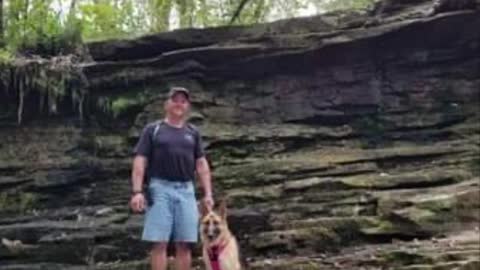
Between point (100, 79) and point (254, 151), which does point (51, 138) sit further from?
point (254, 151)

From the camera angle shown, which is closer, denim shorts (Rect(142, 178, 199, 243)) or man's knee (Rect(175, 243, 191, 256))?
denim shorts (Rect(142, 178, 199, 243))

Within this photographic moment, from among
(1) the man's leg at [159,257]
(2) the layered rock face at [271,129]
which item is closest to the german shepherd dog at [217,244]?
(1) the man's leg at [159,257]

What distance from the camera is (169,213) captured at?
8789mm

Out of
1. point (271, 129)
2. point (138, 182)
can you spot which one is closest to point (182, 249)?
point (138, 182)

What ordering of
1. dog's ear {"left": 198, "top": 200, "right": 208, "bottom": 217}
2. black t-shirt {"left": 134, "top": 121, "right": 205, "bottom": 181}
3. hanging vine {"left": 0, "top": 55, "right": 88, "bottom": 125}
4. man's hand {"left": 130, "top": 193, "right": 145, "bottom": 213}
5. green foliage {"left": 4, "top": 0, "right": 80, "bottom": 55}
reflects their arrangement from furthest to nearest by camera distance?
green foliage {"left": 4, "top": 0, "right": 80, "bottom": 55}
hanging vine {"left": 0, "top": 55, "right": 88, "bottom": 125}
dog's ear {"left": 198, "top": 200, "right": 208, "bottom": 217}
black t-shirt {"left": 134, "top": 121, "right": 205, "bottom": 181}
man's hand {"left": 130, "top": 193, "right": 145, "bottom": 213}

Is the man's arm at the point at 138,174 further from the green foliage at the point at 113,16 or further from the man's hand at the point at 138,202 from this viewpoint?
the green foliage at the point at 113,16

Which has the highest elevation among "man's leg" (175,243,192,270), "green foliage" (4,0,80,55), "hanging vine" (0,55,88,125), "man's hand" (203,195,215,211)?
"green foliage" (4,0,80,55)

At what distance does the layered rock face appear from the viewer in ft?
38.9

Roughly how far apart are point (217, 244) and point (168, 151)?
1.09 meters

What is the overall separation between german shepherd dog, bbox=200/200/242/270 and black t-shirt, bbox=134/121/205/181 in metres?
0.55

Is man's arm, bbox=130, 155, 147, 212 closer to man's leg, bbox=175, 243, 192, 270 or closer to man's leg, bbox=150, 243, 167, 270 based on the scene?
man's leg, bbox=150, 243, 167, 270

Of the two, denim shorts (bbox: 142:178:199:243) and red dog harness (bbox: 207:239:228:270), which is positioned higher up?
denim shorts (bbox: 142:178:199:243)

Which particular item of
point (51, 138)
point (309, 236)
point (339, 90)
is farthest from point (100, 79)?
point (309, 236)

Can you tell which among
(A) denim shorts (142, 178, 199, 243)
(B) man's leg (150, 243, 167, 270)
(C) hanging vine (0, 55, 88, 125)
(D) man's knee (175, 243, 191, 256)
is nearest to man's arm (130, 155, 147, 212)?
(A) denim shorts (142, 178, 199, 243)
